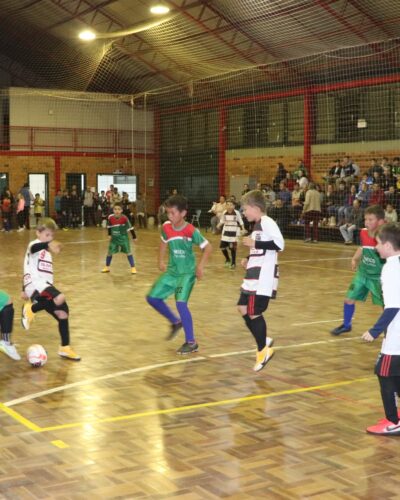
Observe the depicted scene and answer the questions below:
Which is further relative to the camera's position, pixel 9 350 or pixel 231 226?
pixel 231 226

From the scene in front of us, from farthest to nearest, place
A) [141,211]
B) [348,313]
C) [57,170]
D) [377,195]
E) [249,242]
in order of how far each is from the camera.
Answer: [57,170]
[141,211]
[377,195]
[348,313]
[249,242]

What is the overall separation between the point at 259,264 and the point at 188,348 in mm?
1448

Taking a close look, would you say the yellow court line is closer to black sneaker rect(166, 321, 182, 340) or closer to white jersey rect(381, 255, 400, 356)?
white jersey rect(381, 255, 400, 356)

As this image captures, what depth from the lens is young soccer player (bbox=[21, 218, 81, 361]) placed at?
7234 millimetres

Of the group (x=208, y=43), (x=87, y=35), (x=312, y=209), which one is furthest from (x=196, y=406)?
(x=87, y=35)

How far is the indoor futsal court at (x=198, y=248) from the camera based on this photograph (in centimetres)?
477

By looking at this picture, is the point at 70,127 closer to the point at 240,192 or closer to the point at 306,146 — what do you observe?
the point at 240,192

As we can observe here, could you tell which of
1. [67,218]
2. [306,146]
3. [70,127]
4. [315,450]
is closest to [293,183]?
[306,146]

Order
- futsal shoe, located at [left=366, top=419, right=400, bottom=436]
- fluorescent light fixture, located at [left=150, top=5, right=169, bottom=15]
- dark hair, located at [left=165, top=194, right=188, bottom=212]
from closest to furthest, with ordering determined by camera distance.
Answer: futsal shoe, located at [left=366, top=419, right=400, bottom=436]
dark hair, located at [left=165, top=194, right=188, bottom=212]
fluorescent light fixture, located at [left=150, top=5, right=169, bottom=15]

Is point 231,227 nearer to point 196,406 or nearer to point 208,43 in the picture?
point 196,406

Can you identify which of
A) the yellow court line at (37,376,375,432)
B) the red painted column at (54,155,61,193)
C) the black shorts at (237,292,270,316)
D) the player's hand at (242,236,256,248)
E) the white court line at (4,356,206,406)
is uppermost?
the red painted column at (54,155,61,193)

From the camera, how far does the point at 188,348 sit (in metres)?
7.73

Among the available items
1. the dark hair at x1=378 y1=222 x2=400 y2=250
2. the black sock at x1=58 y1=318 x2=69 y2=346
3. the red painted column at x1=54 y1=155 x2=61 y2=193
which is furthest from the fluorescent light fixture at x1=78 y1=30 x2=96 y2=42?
the dark hair at x1=378 y1=222 x2=400 y2=250

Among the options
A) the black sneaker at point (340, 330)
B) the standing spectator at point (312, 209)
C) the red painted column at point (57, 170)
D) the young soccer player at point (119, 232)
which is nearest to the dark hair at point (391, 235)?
the black sneaker at point (340, 330)
